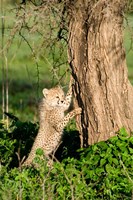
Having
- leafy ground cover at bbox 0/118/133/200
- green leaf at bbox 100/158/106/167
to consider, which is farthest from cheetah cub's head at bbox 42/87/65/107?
green leaf at bbox 100/158/106/167

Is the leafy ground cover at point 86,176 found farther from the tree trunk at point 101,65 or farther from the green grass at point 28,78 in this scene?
the green grass at point 28,78

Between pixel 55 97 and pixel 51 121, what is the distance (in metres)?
0.36

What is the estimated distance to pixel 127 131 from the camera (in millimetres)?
7609

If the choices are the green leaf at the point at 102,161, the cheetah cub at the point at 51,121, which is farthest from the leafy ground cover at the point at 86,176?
the cheetah cub at the point at 51,121

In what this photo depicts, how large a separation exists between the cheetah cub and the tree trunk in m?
0.58

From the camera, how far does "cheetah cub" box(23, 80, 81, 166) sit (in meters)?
8.51

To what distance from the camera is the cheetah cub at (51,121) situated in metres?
8.51

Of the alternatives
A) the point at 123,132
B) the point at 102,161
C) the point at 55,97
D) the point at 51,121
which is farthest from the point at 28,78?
the point at 102,161

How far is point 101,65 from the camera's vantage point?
296 inches

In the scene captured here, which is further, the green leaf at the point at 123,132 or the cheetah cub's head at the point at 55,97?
the cheetah cub's head at the point at 55,97

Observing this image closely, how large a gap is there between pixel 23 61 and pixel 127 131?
44.8ft

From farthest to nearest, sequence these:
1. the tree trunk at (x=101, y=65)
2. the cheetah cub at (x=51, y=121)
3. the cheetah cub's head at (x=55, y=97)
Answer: the cheetah cub's head at (x=55, y=97) < the cheetah cub at (x=51, y=121) < the tree trunk at (x=101, y=65)

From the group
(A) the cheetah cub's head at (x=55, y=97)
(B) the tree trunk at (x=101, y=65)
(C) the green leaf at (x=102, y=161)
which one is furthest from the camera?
(A) the cheetah cub's head at (x=55, y=97)

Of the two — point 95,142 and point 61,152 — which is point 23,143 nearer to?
point 61,152
